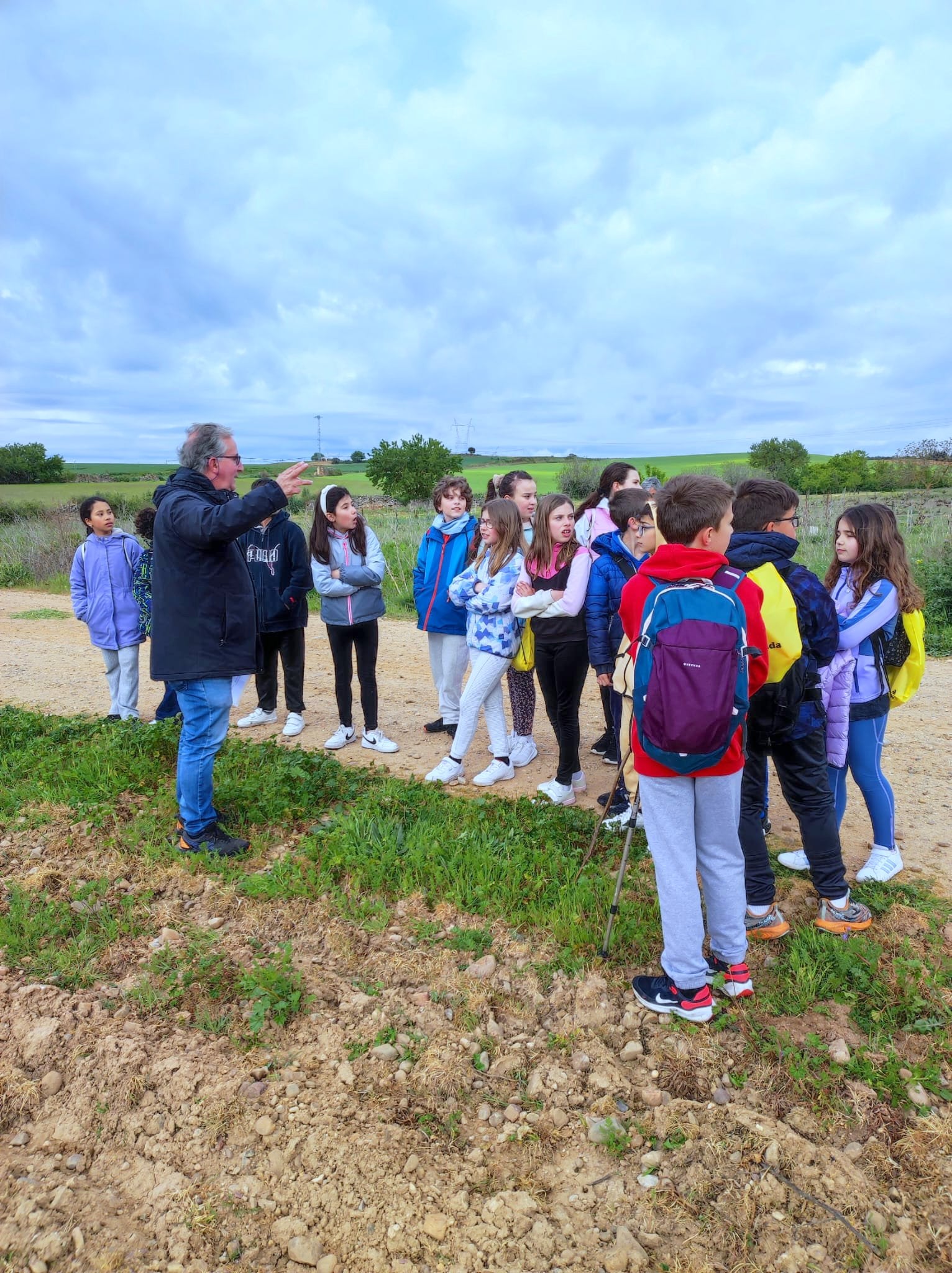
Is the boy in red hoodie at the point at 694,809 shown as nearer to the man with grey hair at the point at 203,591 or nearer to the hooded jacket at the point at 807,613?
the hooded jacket at the point at 807,613

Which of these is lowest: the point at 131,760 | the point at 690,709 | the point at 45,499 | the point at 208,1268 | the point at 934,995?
the point at 208,1268

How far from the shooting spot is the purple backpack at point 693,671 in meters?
2.62

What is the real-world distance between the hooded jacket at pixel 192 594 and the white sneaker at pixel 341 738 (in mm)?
1950

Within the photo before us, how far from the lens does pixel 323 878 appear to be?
4.13 metres

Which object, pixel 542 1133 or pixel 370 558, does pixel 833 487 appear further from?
pixel 542 1133

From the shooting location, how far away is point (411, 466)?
41.7m

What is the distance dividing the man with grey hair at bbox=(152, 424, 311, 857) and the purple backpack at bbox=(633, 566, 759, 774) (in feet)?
7.30

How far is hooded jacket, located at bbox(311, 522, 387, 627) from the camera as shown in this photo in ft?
19.1

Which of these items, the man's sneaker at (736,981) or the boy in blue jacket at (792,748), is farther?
the boy in blue jacket at (792,748)

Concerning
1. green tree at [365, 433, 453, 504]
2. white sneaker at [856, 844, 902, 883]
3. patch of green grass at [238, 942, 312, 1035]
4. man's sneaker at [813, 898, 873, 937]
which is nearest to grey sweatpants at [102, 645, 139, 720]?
patch of green grass at [238, 942, 312, 1035]

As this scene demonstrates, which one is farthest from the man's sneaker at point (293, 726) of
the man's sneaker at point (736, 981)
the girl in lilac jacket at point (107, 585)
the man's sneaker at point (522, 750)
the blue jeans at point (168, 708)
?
the man's sneaker at point (736, 981)

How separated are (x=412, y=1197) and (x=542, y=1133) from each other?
0.51 m

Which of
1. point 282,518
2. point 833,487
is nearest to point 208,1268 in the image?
point 282,518

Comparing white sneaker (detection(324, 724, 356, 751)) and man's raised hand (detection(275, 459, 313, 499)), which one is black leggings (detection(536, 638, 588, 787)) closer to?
man's raised hand (detection(275, 459, 313, 499))
